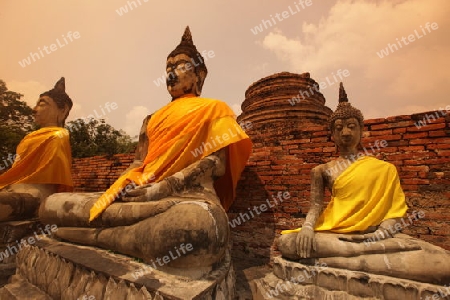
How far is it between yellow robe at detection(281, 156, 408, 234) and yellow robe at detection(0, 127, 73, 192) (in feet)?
12.0

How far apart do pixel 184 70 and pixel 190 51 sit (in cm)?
33

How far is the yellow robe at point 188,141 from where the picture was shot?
2.60 m

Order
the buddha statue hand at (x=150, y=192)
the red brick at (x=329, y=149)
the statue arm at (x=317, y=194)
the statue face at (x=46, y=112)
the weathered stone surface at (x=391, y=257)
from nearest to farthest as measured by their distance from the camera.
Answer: the weathered stone surface at (x=391, y=257), the buddha statue hand at (x=150, y=192), the statue arm at (x=317, y=194), the red brick at (x=329, y=149), the statue face at (x=46, y=112)

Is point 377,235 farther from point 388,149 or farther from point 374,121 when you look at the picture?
point 374,121

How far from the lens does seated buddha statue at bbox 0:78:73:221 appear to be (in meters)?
3.04

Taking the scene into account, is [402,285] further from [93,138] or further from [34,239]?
[93,138]

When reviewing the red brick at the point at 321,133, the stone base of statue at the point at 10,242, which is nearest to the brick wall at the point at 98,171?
the stone base of statue at the point at 10,242

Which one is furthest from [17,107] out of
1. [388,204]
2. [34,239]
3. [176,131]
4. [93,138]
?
[388,204]

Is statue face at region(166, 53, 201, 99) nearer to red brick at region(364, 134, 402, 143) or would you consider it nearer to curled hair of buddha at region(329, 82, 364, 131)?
curled hair of buddha at region(329, 82, 364, 131)

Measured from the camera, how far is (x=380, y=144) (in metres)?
3.22

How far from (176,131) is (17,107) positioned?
1351 cm

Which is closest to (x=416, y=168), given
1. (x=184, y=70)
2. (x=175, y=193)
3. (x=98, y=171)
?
(x=175, y=193)

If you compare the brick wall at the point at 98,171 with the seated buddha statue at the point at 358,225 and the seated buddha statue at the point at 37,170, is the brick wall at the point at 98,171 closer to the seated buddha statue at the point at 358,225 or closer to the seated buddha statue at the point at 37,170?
the seated buddha statue at the point at 37,170

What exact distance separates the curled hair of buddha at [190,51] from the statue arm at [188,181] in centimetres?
142
